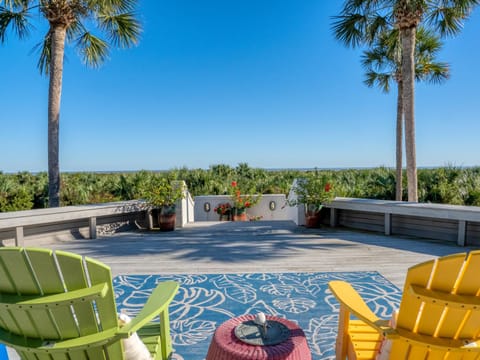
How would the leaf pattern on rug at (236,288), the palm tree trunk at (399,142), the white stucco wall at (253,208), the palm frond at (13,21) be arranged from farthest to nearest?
the white stucco wall at (253,208) → the palm tree trunk at (399,142) → the palm frond at (13,21) → the leaf pattern on rug at (236,288)

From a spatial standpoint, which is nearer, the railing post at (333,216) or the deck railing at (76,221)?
the deck railing at (76,221)

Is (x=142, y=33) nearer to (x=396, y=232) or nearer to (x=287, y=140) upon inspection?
(x=396, y=232)

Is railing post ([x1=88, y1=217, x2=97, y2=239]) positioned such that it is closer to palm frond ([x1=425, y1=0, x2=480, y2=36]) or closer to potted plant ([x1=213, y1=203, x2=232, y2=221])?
potted plant ([x1=213, y1=203, x2=232, y2=221])

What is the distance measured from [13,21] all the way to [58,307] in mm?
7954

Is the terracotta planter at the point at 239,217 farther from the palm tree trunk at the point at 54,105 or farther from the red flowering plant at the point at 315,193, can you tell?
the palm tree trunk at the point at 54,105

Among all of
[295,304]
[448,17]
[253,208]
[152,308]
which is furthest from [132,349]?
[448,17]

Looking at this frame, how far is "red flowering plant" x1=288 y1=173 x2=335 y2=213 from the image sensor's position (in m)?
6.50

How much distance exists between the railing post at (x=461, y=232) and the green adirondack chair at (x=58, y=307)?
577cm

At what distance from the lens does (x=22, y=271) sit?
1214 millimetres

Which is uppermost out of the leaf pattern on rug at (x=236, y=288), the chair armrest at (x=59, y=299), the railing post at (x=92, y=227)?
the chair armrest at (x=59, y=299)

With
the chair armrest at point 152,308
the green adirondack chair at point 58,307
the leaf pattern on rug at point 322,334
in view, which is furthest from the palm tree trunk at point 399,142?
the green adirondack chair at point 58,307

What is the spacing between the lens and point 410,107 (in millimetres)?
6656

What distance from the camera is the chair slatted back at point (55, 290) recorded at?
47.3 inches

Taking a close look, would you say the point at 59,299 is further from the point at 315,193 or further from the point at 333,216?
the point at 333,216
